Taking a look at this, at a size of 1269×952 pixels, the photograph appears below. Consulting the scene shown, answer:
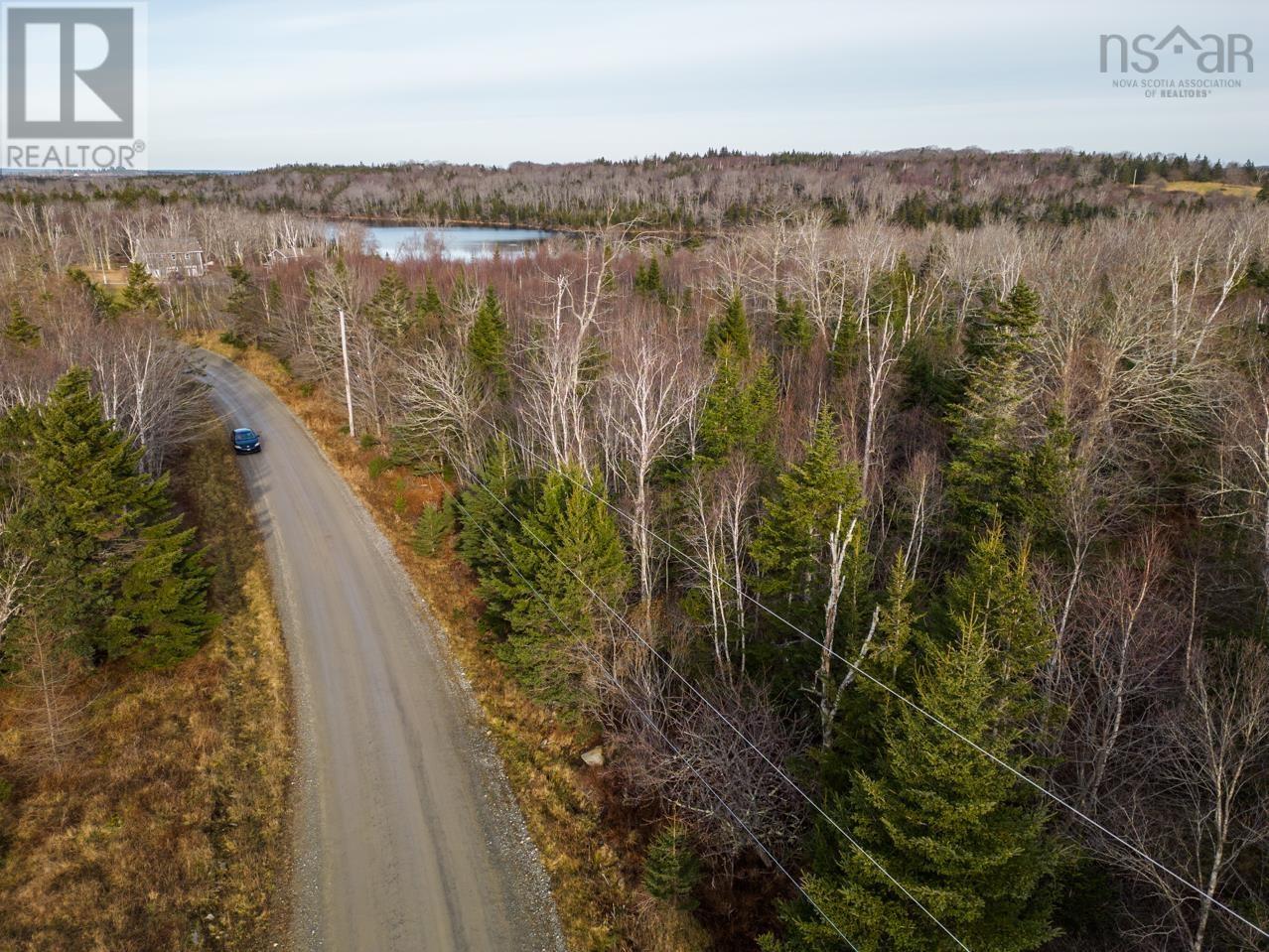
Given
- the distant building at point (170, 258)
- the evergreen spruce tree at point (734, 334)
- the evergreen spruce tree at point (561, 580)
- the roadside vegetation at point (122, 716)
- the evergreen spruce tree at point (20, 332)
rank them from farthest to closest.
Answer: the distant building at point (170, 258)
the evergreen spruce tree at point (734, 334)
the evergreen spruce tree at point (20, 332)
the evergreen spruce tree at point (561, 580)
the roadside vegetation at point (122, 716)

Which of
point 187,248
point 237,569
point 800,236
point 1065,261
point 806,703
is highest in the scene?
point 187,248

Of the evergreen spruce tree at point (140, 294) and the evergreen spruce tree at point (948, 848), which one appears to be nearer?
the evergreen spruce tree at point (948, 848)

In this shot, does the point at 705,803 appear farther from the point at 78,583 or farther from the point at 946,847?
the point at 78,583

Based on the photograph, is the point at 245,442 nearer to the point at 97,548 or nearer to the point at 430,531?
the point at 430,531

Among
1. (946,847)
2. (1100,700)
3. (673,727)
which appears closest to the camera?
(946,847)

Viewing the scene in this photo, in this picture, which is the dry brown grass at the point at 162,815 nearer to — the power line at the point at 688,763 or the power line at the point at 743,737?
the power line at the point at 688,763

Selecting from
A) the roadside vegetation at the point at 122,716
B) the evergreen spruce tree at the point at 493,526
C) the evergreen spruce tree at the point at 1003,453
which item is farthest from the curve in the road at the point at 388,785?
the evergreen spruce tree at the point at 1003,453

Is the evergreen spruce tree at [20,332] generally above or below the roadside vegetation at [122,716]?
above

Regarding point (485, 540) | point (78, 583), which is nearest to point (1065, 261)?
point (485, 540)
